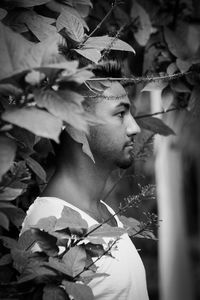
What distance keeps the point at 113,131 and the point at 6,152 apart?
0.60 m

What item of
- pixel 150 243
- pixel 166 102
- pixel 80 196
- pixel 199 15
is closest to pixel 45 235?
pixel 80 196

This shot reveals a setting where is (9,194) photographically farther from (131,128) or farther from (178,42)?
(178,42)

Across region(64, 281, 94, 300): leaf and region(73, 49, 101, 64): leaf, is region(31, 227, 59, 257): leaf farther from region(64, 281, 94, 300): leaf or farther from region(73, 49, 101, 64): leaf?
region(73, 49, 101, 64): leaf

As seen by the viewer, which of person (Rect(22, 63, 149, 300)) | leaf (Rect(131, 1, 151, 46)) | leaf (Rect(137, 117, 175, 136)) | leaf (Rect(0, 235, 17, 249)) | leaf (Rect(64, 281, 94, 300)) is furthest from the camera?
leaf (Rect(131, 1, 151, 46))

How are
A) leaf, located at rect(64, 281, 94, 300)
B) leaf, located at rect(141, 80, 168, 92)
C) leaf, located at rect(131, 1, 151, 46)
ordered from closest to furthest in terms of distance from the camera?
leaf, located at rect(64, 281, 94, 300), leaf, located at rect(141, 80, 168, 92), leaf, located at rect(131, 1, 151, 46)

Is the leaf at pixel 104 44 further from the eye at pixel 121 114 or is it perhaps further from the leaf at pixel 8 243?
the leaf at pixel 8 243

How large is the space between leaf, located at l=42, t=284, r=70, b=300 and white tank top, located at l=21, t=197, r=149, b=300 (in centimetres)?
25

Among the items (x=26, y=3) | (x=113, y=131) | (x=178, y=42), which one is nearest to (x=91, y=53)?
(x=26, y=3)

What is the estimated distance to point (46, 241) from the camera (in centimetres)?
104

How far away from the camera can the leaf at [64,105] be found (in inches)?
32.2

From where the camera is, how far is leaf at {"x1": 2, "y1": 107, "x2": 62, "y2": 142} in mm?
782

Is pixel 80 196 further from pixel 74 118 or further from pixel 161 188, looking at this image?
pixel 161 188

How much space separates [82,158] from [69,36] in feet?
1.29

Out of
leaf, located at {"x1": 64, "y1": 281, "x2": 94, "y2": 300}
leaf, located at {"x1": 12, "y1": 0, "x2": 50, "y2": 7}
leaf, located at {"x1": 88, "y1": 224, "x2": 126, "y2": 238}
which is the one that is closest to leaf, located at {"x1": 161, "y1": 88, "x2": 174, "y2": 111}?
leaf, located at {"x1": 12, "y1": 0, "x2": 50, "y2": 7}
